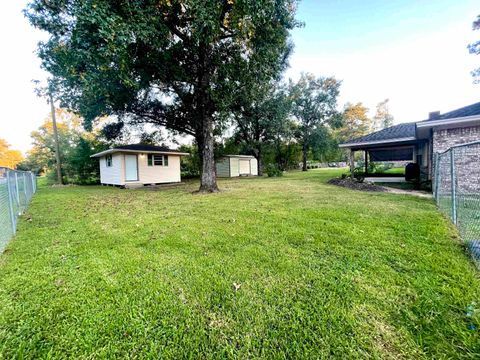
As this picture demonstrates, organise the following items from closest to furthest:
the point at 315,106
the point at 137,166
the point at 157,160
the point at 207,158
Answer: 1. the point at 207,158
2. the point at 137,166
3. the point at 157,160
4. the point at 315,106

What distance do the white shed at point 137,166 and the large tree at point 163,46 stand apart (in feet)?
8.88

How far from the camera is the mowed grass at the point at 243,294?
1416 millimetres

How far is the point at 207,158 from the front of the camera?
905cm

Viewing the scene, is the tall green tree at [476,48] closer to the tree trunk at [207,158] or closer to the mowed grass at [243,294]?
the mowed grass at [243,294]

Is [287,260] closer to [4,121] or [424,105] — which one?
[4,121]

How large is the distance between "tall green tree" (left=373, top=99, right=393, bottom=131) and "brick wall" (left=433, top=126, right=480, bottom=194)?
1783 inches

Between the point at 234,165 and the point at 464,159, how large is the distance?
18108 mm

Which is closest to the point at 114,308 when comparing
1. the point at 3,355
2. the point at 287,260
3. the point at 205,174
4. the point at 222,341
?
the point at 3,355

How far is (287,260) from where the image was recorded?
8.45 ft

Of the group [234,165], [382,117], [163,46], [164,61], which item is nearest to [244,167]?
[234,165]

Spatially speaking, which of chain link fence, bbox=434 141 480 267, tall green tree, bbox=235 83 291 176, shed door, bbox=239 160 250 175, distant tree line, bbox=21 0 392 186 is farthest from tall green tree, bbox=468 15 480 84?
shed door, bbox=239 160 250 175

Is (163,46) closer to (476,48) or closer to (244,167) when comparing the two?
(244,167)

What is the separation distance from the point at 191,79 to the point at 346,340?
10.3m

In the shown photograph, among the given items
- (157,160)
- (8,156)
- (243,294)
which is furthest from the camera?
(8,156)
